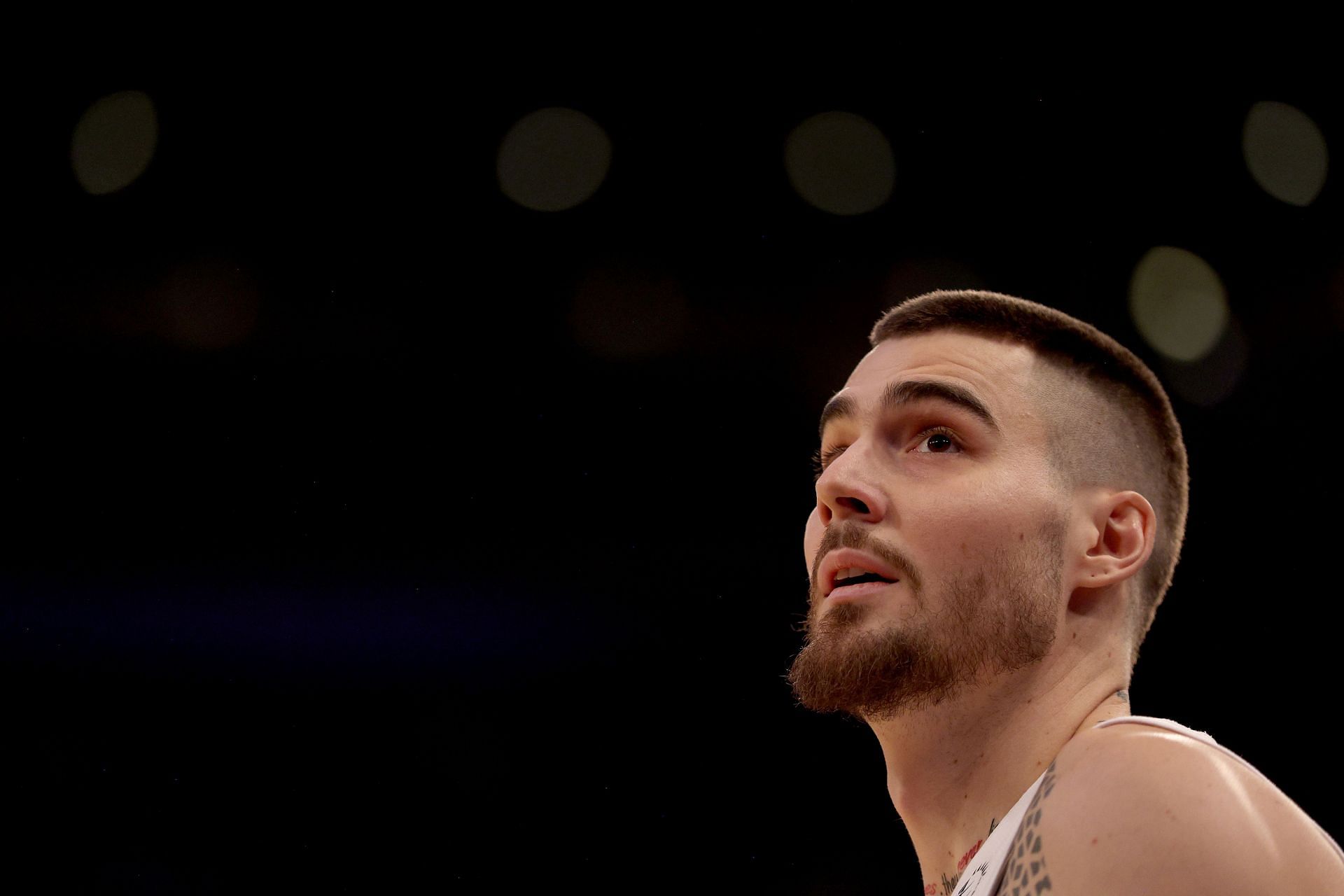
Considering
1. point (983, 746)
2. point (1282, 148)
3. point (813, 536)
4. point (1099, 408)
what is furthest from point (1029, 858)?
point (1282, 148)

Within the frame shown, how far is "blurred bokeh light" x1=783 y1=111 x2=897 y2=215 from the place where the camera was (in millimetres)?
2926

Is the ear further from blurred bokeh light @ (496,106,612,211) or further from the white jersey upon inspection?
blurred bokeh light @ (496,106,612,211)

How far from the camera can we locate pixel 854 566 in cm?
142

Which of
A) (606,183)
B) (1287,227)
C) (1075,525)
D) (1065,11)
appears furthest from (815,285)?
(1075,525)

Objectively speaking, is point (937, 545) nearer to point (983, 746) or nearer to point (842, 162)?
point (983, 746)

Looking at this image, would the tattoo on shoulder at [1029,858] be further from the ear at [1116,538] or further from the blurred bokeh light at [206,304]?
the blurred bokeh light at [206,304]

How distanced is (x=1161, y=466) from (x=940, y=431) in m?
0.42

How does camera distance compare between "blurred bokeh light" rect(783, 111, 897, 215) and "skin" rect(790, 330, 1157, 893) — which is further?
"blurred bokeh light" rect(783, 111, 897, 215)

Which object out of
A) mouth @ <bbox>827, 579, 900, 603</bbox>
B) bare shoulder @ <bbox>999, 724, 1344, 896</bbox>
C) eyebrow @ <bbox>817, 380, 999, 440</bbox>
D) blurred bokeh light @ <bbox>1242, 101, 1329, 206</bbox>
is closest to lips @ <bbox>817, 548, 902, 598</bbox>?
mouth @ <bbox>827, 579, 900, 603</bbox>

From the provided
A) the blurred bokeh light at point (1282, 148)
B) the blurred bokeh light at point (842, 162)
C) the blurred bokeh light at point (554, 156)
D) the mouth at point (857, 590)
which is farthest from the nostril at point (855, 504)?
the blurred bokeh light at point (1282, 148)

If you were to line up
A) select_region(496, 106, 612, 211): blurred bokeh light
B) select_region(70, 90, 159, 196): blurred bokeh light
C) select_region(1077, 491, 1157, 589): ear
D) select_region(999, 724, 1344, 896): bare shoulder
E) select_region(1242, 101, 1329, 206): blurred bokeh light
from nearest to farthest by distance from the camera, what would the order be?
select_region(999, 724, 1344, 896): bare shoulder < select_region(1077, 491, 1157, 589): ear < select_region(1242, 101, 1329, 206): blurred bokeh light < select_region(70, 90, 159, 196): blurred bokeh light < select_region(496, 106, 612, 211): blurred bokeh light

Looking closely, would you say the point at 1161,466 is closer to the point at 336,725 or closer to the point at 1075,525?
the point at 1075,525

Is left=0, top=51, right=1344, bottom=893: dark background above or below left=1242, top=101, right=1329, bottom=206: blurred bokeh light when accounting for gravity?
below

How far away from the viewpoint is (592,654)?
3219 millimetres
